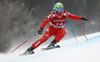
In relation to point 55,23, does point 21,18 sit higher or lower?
higher

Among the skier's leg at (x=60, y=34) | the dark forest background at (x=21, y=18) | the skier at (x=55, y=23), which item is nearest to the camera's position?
the skier at (x=55, y=23)

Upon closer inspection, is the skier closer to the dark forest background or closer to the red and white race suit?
the red and white race suit

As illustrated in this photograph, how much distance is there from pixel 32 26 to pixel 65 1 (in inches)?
57.4

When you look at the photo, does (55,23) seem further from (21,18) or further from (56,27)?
(21,18)

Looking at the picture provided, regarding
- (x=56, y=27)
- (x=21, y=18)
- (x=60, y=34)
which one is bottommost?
(x=60, y=34)

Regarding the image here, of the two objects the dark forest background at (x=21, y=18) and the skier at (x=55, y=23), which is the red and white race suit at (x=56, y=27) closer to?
the skier at (x=55, y=23)

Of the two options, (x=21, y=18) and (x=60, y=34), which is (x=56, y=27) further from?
(x=21, y=18)

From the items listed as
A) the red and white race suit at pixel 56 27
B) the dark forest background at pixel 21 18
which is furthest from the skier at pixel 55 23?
the dark forest background at pixel 21 18

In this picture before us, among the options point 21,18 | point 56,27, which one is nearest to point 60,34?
point 56,27

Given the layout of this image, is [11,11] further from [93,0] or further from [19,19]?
[93,0]

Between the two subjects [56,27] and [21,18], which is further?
[21,18]

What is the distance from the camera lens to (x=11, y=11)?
607cm

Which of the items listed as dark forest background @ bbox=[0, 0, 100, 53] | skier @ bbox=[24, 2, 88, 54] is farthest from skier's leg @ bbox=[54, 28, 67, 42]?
dark forest background @ bbox=[0, 0, 100, 53]

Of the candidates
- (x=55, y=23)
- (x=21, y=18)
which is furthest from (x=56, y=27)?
(x=21, y=18)
